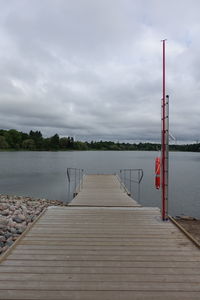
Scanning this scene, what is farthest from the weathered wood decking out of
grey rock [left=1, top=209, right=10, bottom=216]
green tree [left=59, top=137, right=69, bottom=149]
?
green tree [left=59, top=137, right=69, bottom=149]

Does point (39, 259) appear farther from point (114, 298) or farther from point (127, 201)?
point (127, 201)

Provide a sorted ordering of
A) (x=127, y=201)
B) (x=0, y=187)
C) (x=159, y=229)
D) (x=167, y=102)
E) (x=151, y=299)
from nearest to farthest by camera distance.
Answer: (x=151, y=299) < (x=159, y=229) < (x=167, y=102) < (x=127, y=201) < (x=0, y=187)

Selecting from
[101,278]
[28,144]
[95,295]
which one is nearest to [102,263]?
[101,278]

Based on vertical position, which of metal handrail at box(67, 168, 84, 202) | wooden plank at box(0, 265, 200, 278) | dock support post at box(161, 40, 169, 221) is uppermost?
dock support post at box(161, 40, 169, 221)

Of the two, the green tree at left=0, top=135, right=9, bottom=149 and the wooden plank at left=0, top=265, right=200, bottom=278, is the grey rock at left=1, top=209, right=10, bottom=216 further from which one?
the green tree at left=0, top=135, right=9, bottom=149

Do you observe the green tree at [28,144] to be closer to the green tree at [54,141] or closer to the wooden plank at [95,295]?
the green tree at [54,141]

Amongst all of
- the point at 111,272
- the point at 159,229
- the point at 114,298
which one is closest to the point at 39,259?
the point at 111,272

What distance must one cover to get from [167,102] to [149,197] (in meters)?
11.3

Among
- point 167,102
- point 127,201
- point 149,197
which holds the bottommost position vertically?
point 149,197

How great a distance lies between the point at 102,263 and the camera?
2.81 m

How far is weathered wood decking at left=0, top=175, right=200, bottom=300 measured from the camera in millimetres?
2297

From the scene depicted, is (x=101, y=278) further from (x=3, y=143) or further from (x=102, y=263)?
(x=3, y=143)

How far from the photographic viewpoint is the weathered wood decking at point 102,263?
230cm

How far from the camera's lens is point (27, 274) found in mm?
2561
